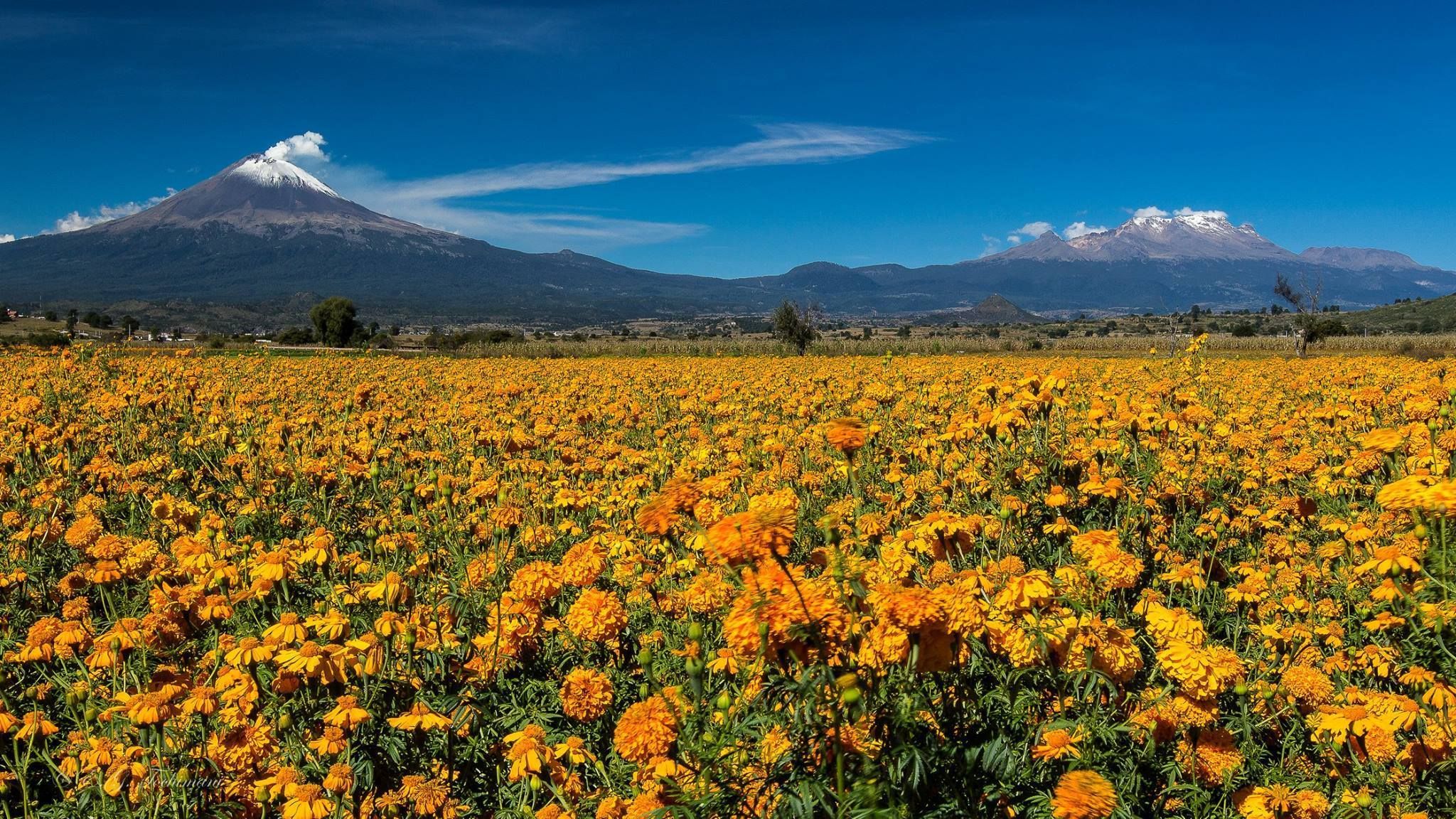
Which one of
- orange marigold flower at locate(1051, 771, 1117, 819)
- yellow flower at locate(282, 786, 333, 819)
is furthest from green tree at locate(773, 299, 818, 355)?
orange marigold flower at locate(1051, 771, 1117, 819)

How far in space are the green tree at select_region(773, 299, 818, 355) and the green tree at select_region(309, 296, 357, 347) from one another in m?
42.2

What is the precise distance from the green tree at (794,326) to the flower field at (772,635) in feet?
107

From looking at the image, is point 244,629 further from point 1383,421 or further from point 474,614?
point 1383,421

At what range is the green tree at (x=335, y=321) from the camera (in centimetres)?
6606

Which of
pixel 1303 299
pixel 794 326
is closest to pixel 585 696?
pixel 1303 299

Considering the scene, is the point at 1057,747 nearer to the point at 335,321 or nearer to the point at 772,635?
the point at 772,635

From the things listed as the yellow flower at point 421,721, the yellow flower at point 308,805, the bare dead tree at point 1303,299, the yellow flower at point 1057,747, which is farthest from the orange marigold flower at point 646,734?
the bare dead tree at point 1303,299

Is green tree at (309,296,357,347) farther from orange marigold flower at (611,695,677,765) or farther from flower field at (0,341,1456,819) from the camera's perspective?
orange marigold flower at (611,695,677,765)

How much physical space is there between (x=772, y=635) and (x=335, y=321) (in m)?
74.3

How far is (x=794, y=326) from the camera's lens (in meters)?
38.8

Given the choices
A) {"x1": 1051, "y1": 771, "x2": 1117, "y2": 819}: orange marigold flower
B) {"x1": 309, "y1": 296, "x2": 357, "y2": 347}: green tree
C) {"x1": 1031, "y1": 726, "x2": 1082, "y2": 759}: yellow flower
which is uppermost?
{"x1": 309, "y1": 296, "x2": 357, "y2": 347}: green tree

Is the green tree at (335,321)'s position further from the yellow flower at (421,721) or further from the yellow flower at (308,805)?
the yellow flower at (308,805)

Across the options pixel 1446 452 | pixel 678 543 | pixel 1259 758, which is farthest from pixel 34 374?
pixel 1446 452

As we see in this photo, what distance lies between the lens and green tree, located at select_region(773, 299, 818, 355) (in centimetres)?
3816
